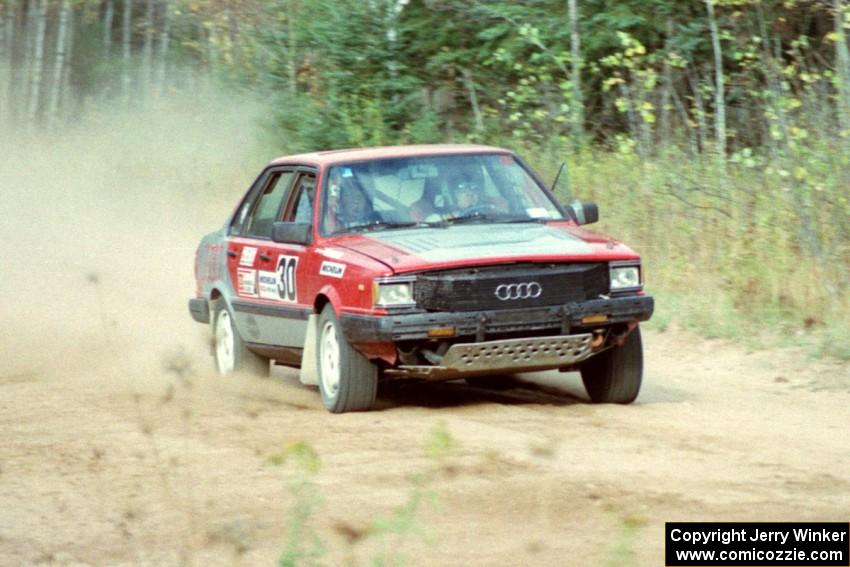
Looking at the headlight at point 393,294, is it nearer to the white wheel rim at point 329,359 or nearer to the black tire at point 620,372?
the white wheel rim at point 329,359

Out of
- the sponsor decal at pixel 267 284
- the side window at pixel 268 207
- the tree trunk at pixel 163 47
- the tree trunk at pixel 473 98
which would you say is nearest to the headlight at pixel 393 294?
the sponsor decal at pixel 267 284

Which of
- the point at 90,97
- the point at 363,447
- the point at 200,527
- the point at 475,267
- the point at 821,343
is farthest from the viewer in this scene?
the point at 90,97

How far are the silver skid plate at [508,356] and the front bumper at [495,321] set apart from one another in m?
0.07

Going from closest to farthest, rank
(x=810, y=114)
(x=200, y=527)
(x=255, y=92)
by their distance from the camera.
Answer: (x=200, y=527) → (x=810, y=114) → (x=255, y=92)

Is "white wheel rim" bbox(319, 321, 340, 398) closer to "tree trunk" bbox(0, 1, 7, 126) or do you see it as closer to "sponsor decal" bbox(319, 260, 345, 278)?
"sponsor decal" bbox(319, 260, 345, 278)

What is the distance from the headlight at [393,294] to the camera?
8.31 metres

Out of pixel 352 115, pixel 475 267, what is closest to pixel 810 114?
pixel 475 267

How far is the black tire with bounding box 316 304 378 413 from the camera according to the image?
8.60 metres

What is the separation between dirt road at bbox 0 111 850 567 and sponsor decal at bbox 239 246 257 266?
0.78 meters

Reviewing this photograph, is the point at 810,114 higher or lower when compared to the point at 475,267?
higher

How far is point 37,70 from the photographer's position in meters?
28.1

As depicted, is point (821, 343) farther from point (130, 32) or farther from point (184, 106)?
point (130, 32)

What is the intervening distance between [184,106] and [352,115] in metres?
6.18

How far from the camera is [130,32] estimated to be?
29.5m
